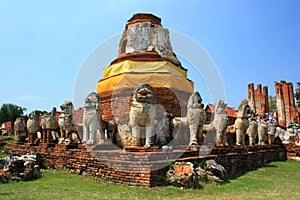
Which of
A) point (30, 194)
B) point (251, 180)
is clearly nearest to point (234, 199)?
point (251, 180)

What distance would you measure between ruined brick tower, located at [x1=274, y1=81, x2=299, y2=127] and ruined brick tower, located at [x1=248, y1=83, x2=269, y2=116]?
7.85ft

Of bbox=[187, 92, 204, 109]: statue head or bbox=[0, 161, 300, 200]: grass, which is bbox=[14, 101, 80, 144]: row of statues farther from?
bbox=[187, 92, 204, 109]: statue head

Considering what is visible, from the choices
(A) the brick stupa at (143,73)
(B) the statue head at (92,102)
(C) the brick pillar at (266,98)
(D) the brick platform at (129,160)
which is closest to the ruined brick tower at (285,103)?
(C) the brick pillar at (266,98)

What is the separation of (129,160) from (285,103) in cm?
3786

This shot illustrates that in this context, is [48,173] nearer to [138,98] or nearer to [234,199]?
[138,98]

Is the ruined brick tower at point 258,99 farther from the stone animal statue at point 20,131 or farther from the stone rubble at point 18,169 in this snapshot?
the stone rubble at point 18,169

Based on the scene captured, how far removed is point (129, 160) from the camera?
540 centimetres

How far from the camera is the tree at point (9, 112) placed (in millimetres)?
33531

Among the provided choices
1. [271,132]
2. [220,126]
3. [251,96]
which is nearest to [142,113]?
[220,126]

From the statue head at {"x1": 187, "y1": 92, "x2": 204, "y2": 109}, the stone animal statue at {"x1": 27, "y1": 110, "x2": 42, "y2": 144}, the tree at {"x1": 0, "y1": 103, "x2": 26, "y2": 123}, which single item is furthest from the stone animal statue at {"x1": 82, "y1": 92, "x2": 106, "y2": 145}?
the tree at {"x1": 0, "y1": 103, "x2": 26, "y2": 123}

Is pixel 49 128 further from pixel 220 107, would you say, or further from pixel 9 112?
pixel 9 112

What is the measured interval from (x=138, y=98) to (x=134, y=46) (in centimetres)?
1023

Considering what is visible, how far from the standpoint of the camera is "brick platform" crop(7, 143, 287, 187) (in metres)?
5.23

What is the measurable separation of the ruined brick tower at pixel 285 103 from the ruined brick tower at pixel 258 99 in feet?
7.85
